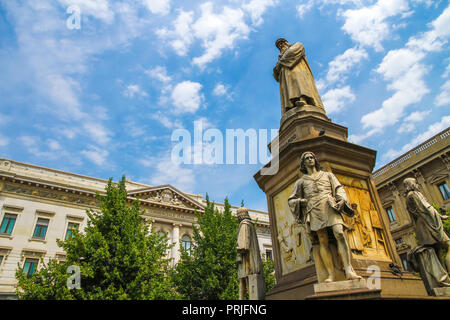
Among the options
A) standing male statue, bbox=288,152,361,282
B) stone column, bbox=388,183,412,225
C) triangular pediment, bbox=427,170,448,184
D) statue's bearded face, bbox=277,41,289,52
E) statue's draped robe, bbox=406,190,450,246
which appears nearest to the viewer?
standing male statue, bbox=288,152,361,282

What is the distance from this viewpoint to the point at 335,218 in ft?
12.6

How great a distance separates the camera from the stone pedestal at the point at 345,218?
456 cm

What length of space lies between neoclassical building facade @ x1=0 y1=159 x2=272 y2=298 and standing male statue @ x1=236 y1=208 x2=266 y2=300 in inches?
578

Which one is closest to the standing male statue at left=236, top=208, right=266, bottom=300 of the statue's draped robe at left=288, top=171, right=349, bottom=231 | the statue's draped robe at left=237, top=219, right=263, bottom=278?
the statue's draped robe at left=237, top=219, right=263, bottom=278

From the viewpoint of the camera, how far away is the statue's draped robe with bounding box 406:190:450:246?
187 inches

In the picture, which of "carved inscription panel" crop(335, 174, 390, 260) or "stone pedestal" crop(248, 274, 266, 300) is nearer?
"carved inscription panel" crop(335, 174, 390, 260)

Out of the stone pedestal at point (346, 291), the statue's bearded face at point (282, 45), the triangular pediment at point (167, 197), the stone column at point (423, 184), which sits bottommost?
the stone pedestal at point (346, 291)

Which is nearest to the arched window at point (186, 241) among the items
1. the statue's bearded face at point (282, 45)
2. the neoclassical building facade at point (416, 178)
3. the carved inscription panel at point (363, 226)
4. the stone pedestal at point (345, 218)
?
the neoclassical building facade at point (416, 178)

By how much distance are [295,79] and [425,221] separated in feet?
15.5

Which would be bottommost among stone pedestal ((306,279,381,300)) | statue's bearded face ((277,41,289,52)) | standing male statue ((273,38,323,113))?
stone pedestal ((306,279,381,300))

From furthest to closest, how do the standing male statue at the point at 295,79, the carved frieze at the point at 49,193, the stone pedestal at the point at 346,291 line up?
the carved frieze at the point at 49,193
the standing male statue at the point at 295,79
the stone pedestal at the point at 346,291

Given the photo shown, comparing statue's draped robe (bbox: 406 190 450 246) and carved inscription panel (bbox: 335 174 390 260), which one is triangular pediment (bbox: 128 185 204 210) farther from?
statue's draped robe (bbox: 406 190 450 246)

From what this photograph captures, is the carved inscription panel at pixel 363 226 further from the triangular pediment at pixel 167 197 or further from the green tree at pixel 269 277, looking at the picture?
the triangular pediment at pixel 167 197
